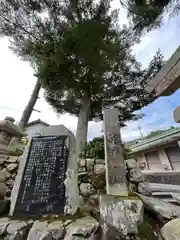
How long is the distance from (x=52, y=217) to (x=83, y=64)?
4.96 m

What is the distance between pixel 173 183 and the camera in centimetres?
459

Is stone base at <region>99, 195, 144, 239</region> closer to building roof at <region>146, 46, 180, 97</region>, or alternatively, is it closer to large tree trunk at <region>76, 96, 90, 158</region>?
building roof at <region>146, 46, 180, 97</region>

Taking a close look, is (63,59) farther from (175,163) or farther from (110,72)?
(175,163)

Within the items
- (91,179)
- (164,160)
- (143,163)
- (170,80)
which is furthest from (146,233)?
(143,163)

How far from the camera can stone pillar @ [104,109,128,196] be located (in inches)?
91.4

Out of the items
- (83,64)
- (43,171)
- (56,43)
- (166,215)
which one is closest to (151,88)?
(166,215)

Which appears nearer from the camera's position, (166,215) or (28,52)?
(166,215)

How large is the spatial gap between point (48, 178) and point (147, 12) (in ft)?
22.0

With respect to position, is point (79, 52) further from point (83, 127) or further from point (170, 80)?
point (170, 80)

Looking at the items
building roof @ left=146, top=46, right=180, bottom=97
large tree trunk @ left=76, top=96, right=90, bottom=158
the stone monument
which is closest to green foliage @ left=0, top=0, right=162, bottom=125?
large tree trunk @ left=76, top=96, right=90, bottom=158

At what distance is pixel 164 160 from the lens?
5254mm

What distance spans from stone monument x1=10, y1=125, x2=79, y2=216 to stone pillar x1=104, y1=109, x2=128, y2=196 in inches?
24.9

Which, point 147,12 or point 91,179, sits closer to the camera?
point 91,179

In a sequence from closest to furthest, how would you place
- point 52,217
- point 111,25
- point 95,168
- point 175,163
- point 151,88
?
point 151,88, point 52,217, point 95,168, point 175,163, point 111,25
